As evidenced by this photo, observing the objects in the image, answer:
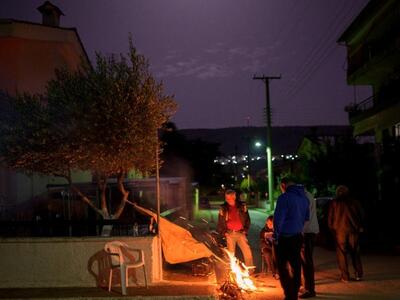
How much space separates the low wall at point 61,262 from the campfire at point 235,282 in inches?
54.8

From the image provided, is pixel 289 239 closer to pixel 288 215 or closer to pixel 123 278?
pixel 288 215

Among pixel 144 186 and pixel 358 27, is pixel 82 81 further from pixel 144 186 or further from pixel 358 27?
pixel 358 27

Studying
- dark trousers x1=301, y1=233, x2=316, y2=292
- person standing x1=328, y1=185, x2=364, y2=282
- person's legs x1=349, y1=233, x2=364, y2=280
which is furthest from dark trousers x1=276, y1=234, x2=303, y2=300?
person's legs x1=349, y1=233, x2=364, y2=280

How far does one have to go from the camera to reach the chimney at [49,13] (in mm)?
25875

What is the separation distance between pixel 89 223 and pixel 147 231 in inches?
44.5

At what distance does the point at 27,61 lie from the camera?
22.3 m

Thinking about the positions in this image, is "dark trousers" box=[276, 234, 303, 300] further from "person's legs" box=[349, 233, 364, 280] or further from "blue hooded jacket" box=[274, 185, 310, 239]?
"person's legs" box=[349, 233, 364, 280]

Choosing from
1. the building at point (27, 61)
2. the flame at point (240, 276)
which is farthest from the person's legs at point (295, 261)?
the building at point (27, 61)

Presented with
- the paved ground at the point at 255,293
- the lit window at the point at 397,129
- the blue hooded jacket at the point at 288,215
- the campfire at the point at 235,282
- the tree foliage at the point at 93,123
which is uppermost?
the lit window at the point at 397,129

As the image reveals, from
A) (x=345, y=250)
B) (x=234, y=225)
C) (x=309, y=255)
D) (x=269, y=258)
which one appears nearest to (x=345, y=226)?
(x=345, y=250)

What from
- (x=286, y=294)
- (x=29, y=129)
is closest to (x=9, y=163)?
(x=29, y=129)

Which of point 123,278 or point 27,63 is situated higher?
point 27,63

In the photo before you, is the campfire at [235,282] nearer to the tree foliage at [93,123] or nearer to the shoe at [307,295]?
the shoe at [307,295]

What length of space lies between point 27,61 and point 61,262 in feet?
47.0
